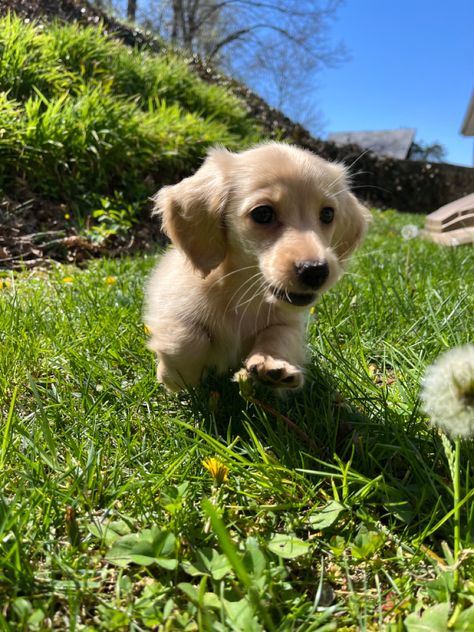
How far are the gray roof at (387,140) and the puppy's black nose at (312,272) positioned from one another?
15.4 m

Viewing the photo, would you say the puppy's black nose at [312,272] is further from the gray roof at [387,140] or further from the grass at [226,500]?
the gray roof at [387,140]

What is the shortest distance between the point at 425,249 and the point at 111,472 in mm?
3227

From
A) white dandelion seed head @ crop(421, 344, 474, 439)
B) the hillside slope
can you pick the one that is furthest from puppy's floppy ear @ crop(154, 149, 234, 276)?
the hillside slope

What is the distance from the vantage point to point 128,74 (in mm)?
6387

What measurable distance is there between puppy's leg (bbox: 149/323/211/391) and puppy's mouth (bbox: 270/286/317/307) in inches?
12.8

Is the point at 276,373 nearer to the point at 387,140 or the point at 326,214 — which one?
the point at 326,214

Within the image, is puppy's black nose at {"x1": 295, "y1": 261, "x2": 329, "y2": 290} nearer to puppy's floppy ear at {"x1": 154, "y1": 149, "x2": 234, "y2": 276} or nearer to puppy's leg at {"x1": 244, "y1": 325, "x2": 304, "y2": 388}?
puppy's leg at {"x1": 244, "y1": 325, "x2": 304, "y2": 388}

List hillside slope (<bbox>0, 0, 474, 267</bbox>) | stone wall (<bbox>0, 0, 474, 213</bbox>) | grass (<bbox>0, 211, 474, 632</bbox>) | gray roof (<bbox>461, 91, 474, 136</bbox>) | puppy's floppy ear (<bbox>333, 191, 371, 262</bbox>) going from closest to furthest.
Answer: grass (<bbox>0, 211, 474, 632</bbox>) < puppy's floppy ear (<bbox>333, 191, 371, 262</bbox>) < gray roof (<bbox>461, 91, 474, 136</bbox>) < hillside slope (<bbox>0, 0, 474, 267</bbox>) < stone wall (<bbox>0, 0, 474, 213</bbox>)

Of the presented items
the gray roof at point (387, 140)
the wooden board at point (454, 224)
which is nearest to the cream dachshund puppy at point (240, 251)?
the wooden board at point (454, 224)

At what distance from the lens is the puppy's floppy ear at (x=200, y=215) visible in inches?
68.1

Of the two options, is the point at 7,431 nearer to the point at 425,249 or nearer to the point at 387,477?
the point at 387,477

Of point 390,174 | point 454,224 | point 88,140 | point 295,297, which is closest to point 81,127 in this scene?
point 88,140

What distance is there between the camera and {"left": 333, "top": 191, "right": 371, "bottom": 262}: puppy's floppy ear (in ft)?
6.29

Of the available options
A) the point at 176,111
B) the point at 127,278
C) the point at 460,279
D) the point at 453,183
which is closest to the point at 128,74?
the point at 176,111
